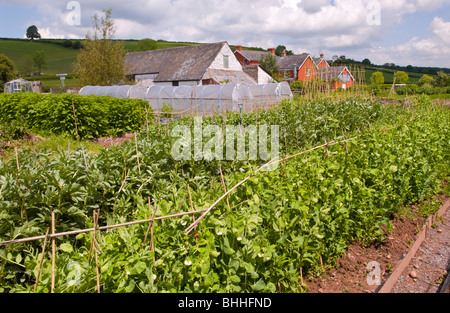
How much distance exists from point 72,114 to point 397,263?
31.7ft

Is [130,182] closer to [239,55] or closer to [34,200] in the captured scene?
[34,200]

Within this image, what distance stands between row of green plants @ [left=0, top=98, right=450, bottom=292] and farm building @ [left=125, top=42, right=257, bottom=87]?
25.6 m

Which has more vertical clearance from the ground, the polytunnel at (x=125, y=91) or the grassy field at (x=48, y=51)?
the grassy field at (x=48, y=51)

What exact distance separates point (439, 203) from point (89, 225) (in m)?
4.96

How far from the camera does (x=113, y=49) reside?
24.5 meters

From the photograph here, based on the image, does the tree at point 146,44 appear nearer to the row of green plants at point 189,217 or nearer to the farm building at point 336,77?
the farm building at point 336,77

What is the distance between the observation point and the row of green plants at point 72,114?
33.1ft

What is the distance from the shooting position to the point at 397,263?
324 centimetres

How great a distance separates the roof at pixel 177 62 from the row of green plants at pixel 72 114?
1952cm

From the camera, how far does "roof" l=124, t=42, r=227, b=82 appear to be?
103ft

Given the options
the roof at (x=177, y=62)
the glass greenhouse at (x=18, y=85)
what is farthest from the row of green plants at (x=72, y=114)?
the glass greenhouse at (x=18, y=85)

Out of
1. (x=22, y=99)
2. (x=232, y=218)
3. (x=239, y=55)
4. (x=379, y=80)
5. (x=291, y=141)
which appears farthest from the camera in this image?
(x=239, y=55)

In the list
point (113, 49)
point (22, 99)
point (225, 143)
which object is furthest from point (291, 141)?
point (113, 49)

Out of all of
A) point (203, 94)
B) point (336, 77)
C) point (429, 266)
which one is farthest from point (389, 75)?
point (429, 266)
